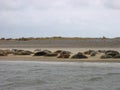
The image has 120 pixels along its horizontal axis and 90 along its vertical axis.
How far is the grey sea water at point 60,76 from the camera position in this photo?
674 inches

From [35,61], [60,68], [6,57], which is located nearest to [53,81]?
[60,68]

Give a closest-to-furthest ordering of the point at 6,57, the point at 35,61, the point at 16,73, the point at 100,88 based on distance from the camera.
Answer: the point at 100,88 → the point at 16,73 → the point at 35,61 → the point at 6,57

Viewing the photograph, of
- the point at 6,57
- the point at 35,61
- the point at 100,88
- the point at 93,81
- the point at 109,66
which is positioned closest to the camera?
the point at 100,88

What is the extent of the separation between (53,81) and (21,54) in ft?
50.8

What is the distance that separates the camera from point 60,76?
66.9 feet

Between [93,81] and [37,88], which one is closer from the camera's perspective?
[37,88]

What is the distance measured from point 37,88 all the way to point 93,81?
2.92 m

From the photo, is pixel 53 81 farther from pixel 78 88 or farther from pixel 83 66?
pixel 83 66

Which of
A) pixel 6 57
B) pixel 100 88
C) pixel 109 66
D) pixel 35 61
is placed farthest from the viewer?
pixel 6 57

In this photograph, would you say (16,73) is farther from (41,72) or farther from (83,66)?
(83,66)

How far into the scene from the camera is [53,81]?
1861 cm

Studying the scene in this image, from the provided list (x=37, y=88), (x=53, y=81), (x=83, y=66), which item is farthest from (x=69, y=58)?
(x=37, y=88)

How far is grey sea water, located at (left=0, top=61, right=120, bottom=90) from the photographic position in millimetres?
17125

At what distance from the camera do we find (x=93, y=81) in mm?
18375
